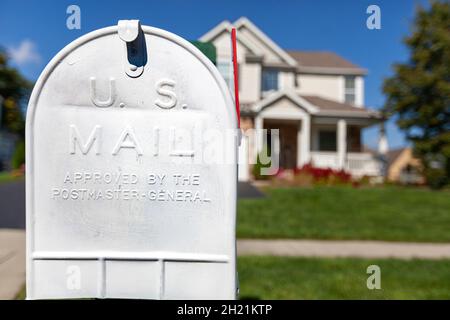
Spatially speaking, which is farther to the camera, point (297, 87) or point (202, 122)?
point (297, 87)

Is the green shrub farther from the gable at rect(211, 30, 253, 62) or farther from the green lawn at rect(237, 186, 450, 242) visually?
the green lawn at rect(237, 186, 450, 242)

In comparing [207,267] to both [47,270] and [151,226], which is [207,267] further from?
[47,270]

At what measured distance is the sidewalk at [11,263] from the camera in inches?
139

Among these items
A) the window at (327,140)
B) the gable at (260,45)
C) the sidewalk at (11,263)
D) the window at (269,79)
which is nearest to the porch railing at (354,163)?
the window at (327,140)

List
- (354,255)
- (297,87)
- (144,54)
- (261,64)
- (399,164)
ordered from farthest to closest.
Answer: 1. (399,164)
2. (297,87)
3. (261,64)
4. (354,255)
5. (144,54)

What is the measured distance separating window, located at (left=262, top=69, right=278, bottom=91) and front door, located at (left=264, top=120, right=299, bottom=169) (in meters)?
1.73

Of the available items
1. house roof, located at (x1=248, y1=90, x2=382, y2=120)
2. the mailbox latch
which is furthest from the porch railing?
the mailbox latch

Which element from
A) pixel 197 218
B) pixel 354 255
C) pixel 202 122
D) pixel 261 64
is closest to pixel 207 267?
pixel 197 218

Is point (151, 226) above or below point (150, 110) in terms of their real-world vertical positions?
below

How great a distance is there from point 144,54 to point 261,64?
54.2 feet

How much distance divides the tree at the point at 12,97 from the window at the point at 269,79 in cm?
1022

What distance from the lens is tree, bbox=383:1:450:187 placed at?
1722 cm

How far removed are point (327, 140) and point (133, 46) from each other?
1854 cm

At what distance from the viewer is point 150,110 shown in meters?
1.71
